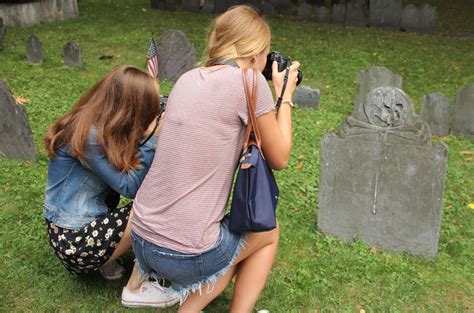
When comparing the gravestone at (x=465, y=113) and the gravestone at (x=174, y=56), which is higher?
the gravestone at (x=174, y=56)

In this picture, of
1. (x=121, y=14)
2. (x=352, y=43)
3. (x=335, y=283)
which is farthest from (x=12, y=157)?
(x=121, y=14)

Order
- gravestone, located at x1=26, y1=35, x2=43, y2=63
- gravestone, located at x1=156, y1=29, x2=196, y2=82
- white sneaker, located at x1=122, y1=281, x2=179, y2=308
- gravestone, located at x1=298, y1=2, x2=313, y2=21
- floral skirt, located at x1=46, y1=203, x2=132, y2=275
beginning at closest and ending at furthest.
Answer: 1. floral skirt, located at x1=46, y1=203, x2=132, y2=275
2. white sneaker, located at x1=122, y1=281, x2=179, y2=308
3. gravestone, located at x1=156, y1=29, x2=196, y2=82
4. gravestone, located at x1=26, y1=35, x2=43, y2=63
5. gravestone, located at x1=298, y1=2, x2=313, y2=21

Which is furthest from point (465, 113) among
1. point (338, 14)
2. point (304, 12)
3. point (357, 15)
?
point (304, 12)

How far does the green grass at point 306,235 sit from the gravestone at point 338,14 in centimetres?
367

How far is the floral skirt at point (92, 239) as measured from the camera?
2.96 meters

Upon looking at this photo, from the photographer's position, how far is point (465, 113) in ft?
22.9

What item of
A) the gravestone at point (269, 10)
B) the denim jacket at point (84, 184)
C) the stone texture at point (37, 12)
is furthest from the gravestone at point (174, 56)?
the gravestone at point (269, 10)

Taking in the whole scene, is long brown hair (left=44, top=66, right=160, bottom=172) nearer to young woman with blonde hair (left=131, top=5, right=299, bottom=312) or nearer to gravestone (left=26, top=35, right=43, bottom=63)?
young woman with blonde hair (left=131, top=5, right=299, bottom=312)

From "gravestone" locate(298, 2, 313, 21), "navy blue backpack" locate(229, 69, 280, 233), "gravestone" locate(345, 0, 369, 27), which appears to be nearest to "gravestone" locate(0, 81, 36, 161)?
"navy blue backpack" locate(229, 69, 280, 233)

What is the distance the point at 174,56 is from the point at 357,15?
717 centimetres

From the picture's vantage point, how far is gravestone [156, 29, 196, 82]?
28.6ft

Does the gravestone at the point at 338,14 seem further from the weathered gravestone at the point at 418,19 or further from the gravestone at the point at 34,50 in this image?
the gravestone at the point at 34,50

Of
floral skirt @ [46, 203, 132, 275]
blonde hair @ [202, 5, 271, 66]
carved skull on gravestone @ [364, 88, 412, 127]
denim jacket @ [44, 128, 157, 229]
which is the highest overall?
blonde hair @ [202, 5, 271, 66]

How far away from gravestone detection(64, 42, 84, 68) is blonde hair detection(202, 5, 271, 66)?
7.61m
